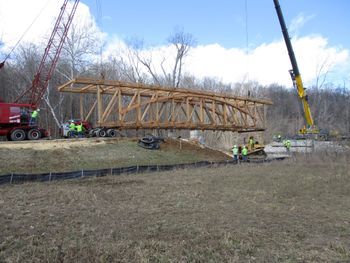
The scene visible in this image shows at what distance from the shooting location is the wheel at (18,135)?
2369 centimetres

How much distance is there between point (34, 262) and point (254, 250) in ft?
11.3

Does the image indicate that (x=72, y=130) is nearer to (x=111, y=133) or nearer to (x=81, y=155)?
(x=111, y=133)

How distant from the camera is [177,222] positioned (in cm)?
814

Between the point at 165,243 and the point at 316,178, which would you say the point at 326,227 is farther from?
Answer: the point at 316,178

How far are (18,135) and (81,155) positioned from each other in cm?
596

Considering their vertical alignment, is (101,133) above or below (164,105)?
below

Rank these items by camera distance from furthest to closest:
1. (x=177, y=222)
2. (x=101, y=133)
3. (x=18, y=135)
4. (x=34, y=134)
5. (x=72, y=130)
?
(x=72, y=130)
(x=101, y=133)
(x=34, y=134)
(x=18, y=135)
(x=177, y=222)

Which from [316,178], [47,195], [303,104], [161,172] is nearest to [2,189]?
[47,195]

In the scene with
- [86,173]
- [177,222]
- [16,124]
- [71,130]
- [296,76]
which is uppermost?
[296,76]

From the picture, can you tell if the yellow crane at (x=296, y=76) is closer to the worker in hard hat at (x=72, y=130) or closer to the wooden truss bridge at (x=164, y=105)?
the wooden truss bridge at (x=164, y=105)

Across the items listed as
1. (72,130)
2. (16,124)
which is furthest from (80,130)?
(16,124)

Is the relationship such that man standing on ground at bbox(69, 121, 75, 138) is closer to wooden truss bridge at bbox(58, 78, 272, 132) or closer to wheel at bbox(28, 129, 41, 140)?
wooden truss bridge at bbox(58, 78, 272, 132)

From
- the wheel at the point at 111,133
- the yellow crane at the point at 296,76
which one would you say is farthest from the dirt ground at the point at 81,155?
the yellow crane at the point at 296,76

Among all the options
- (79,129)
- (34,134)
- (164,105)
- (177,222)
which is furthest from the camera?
(164,105)
